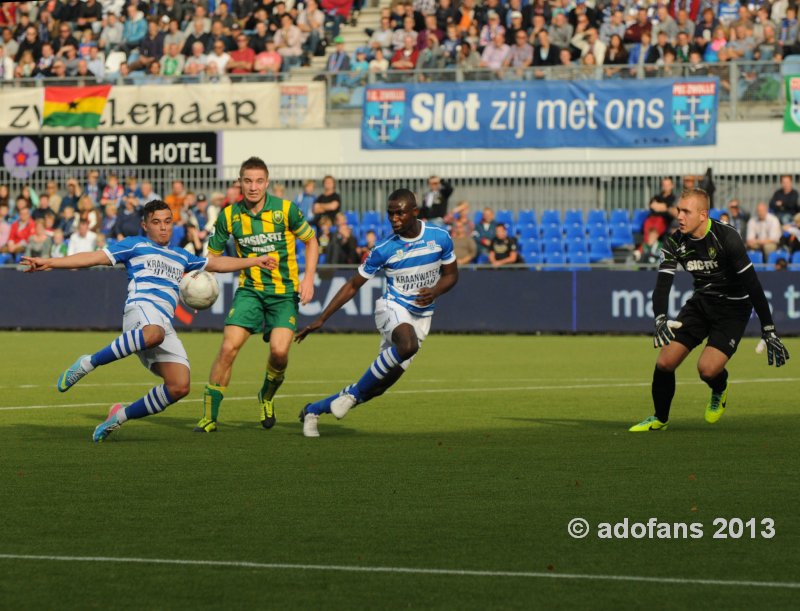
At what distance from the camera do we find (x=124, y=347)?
11078 mm

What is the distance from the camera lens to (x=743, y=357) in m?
21.3

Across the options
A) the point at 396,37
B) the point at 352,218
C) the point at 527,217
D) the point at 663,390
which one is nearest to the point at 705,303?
the point at 663,390

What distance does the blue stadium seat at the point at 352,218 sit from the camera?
29281mm

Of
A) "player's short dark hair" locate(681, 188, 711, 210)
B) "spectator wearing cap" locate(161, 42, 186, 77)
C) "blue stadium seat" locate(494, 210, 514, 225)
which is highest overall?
"spectator wearing cap" locate(161, 42, 186, 77)

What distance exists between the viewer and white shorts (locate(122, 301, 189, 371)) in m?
11.2

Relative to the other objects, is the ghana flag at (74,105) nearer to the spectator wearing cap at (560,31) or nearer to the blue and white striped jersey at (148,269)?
the spectator wearing cap at (560,31)

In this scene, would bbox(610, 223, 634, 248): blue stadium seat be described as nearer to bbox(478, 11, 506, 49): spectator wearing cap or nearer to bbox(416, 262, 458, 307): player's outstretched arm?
bbox(478, 11, 506, 49): spectator wearing cap

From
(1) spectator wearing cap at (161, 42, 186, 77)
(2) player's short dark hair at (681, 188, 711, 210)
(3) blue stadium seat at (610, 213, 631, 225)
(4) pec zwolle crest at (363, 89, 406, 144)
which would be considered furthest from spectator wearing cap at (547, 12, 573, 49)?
(2) player's short dark hair at (681, 188, 711, 210)

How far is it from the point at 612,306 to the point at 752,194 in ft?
12.6

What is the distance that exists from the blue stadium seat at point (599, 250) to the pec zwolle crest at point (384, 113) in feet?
18.2

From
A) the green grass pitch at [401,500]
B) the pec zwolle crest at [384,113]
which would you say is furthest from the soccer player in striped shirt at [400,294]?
the pec zwolle crest at [384,113]

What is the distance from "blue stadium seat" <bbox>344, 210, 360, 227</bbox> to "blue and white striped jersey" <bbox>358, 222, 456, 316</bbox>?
57.3 feet

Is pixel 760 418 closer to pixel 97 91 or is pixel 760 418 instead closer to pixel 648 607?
pixel 648 607

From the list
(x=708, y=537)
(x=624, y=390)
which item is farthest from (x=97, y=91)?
(x=708, y=537)
